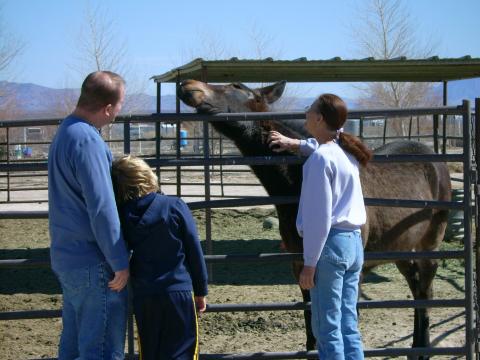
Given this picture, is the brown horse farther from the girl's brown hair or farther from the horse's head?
the girl's brown hair

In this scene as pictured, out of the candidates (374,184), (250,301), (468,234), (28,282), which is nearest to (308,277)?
(468,234)

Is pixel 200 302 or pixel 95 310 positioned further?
Result: pixel 200 302

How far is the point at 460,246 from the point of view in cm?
1059

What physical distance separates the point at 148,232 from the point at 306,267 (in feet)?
2.72

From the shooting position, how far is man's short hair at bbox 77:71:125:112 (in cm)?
293

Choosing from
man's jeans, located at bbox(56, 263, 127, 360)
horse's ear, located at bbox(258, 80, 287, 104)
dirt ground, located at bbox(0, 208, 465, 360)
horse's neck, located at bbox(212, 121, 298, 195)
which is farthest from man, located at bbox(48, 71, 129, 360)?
dirt ground, located at bbox(0, 208, 465, 360)

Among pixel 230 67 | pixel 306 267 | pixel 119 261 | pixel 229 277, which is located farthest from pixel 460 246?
pixel 119 261

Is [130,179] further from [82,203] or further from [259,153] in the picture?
[259,153]

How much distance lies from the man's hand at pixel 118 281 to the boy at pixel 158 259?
0.41 feet

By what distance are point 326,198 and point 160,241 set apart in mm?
845

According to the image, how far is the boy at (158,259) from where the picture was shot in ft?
10.0

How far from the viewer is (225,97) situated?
477 cm

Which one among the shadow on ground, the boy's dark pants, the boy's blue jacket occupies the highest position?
the boy's blue jacket

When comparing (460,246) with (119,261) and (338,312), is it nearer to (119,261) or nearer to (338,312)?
(338,312)
